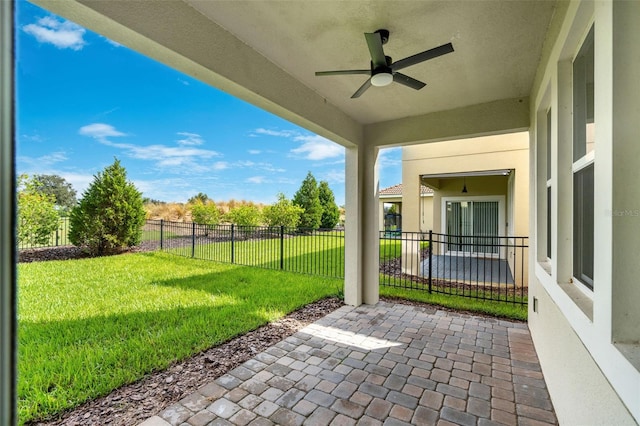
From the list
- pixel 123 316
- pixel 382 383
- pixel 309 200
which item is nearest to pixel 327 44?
pixel 382 383

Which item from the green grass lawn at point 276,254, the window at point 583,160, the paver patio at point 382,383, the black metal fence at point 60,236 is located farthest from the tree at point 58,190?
the window at point 583,160

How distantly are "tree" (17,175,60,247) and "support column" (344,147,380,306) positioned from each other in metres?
9.88

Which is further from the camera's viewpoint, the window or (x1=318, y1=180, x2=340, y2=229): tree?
(x1=318, y1=180, x2=340, y2=229): tree

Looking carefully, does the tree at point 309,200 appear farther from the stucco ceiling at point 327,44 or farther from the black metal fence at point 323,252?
the stucco ceiling at point 327,44

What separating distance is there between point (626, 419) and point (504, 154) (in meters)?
6.66

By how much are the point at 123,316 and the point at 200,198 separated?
1282cm

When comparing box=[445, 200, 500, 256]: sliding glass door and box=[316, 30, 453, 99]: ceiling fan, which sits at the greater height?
box=[316, 30, 453, 99]: ceiling fan

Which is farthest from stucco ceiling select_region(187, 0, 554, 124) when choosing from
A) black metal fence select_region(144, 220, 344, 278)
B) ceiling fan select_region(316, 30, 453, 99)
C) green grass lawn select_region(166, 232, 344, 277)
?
black metal fence select_region(144, 220, 344, 278)

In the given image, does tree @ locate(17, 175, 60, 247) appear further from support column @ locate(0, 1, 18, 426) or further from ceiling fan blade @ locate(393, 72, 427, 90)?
support column @ locate(0, 1, 18, 426)

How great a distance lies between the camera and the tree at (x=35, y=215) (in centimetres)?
874

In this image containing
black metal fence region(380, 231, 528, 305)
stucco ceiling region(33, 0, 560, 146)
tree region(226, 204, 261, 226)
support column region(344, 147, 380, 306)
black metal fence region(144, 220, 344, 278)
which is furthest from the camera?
tree region(226, 204, 261, 226)

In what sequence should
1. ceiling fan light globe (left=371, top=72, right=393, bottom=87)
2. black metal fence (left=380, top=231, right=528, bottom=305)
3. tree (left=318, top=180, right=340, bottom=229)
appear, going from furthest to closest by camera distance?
tree (left=318, top=180, right=340, bottom=229) < black metal fence (left=380, top=231, right=528, bottom=305) < ceiling fan light globe (left=371, top=72, right=393, bottom=87)

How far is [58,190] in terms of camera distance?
9.95 m

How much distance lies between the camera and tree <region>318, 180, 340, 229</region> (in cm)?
2045
